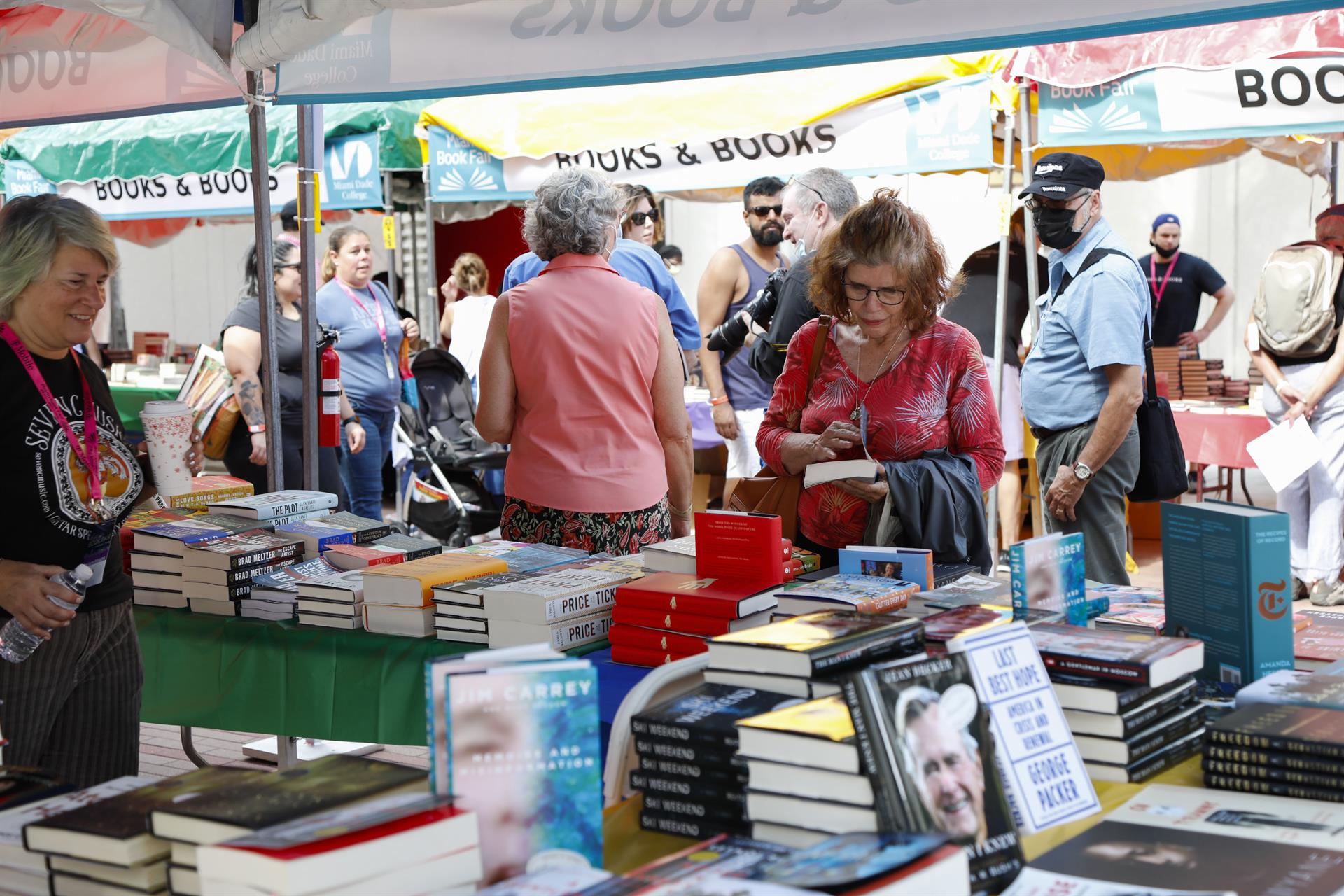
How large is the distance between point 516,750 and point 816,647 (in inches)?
17.2

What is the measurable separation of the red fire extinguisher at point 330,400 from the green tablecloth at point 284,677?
1.28 m

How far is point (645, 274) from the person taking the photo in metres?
5.02

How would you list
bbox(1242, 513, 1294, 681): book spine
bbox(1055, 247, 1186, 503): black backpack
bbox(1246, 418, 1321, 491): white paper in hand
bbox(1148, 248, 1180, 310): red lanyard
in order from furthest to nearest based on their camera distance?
bbox(1148, 248, 1180, 310): red lanyard < bbox(1246, 418, 1321, 491): white paper in hand < bbox(1055, 247, 1186, 503): black backpack < bbox(1242, 513, 1294, 681): book spine

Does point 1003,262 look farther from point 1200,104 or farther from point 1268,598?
point 1268,598

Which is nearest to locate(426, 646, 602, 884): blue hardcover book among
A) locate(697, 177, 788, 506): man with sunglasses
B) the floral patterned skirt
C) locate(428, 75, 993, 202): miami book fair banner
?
the floral patterned skirt

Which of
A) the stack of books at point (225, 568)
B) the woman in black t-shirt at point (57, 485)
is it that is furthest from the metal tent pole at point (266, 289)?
the woman in black t-shirt at point (57, 485)

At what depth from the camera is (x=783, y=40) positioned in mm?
2471

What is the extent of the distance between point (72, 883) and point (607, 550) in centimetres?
200

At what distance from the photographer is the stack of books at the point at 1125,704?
1.65 metres

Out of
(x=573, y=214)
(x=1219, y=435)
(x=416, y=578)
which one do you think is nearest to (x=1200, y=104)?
(x=1219, y=435)

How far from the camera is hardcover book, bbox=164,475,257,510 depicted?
3410 millimetres

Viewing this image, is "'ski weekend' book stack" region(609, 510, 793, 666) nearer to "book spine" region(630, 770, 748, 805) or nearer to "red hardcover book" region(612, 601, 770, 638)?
"red hardcover book" region(612, 601, 770, 638)

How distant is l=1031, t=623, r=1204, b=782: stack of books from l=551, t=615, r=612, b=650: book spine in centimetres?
99

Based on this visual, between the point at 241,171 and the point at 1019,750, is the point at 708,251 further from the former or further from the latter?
the point at 1019,750
